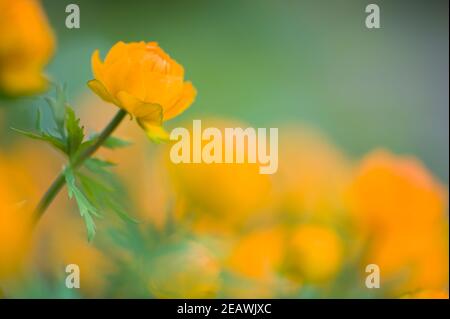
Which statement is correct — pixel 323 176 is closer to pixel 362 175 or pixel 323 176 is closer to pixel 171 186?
pixel 362 175

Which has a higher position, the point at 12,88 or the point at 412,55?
the point at 412,55

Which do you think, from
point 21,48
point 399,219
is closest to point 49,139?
point 21,48

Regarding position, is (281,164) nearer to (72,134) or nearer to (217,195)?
(217,195)

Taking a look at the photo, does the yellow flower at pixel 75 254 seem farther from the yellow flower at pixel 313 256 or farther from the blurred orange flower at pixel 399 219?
the blurred orange flower at pixel 399 219

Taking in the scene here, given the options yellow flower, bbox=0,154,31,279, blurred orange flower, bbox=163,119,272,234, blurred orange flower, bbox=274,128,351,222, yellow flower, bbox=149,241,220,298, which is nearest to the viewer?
yellow flower, bbox=0,154,31,279

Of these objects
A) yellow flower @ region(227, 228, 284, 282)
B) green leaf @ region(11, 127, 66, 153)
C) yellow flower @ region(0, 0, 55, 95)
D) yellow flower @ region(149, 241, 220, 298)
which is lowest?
yellow flower @ region(149, 241, 220, 298)

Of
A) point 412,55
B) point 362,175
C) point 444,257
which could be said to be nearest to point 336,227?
point 362,175

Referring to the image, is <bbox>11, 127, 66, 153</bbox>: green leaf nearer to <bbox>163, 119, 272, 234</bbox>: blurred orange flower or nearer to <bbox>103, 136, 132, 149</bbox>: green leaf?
<bbox>103, 136, 132, 149</bbox>: green leaf

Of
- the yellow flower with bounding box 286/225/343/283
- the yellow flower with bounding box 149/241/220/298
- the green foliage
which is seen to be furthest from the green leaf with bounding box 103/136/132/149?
the yellow flower with bounding box 286/225/343/283
